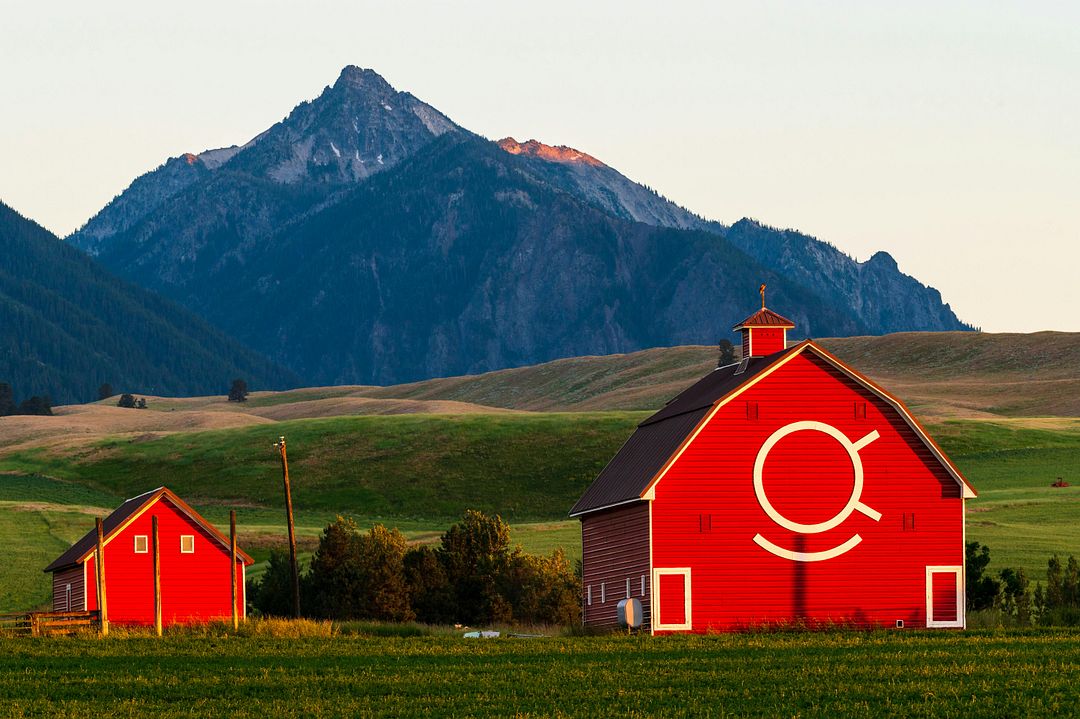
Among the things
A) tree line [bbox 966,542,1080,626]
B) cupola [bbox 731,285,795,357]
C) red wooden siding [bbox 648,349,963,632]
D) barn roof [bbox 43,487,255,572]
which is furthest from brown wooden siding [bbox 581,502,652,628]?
barn roof [bbox 43,487,255,572]

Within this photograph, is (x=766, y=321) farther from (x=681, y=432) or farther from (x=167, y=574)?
(x=167, y=574)

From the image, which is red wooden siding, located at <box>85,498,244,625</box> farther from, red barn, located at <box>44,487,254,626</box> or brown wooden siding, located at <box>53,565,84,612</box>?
brown wooden siding, located at <box>53,565,84,612</box>

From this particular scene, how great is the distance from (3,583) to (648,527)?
43317 millimetres

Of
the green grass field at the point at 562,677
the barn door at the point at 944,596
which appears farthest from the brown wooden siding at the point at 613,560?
the barn door at the point at 944,596

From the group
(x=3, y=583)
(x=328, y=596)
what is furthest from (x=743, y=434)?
(x=3, y=583)

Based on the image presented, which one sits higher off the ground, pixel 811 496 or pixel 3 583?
pixel 811 496

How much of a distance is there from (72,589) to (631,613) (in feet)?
113

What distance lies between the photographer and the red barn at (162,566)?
7238cm

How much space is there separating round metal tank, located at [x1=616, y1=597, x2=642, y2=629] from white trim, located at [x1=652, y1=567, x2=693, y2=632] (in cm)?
59

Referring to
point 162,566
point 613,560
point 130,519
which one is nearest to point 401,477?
point 162,566

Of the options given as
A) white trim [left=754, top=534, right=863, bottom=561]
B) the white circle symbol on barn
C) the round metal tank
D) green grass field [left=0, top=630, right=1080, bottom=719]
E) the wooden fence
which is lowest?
the wooden fence

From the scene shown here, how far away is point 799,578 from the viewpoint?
50.3m

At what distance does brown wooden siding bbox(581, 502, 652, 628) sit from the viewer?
1983 inches

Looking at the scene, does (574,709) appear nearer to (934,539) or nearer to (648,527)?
(648,527)
